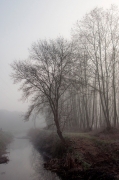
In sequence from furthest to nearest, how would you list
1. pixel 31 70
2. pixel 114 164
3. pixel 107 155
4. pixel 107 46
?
pixel 107 46
pixel 31 70
pixel 107 155
pixel 114 164

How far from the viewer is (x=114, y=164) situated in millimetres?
13141

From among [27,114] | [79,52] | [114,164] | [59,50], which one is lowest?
[114,164]

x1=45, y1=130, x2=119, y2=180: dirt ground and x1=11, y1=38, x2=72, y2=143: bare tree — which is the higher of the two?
x1=11, y1=38, x2=72, y2=143: bare tree

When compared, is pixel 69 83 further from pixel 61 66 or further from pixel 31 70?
pixel 31 70

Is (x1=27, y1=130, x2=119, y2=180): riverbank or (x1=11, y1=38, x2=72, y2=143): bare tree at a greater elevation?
(x1=11, y1=38, x2=72, y2=143): bare tree

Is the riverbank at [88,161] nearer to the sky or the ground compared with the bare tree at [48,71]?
nearer to the ground

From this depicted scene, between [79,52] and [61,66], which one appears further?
[79,52]

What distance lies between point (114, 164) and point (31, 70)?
12.5 m

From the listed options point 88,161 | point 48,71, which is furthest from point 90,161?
point 48,71

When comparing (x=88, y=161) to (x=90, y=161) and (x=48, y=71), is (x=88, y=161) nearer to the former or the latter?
(x=90, y=161)

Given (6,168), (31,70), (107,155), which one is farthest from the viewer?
(31,70)

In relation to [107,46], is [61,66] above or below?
below

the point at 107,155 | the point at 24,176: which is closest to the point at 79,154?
the point at 107,155

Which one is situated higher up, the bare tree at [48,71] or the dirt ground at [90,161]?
the bare tree at [48,71]
